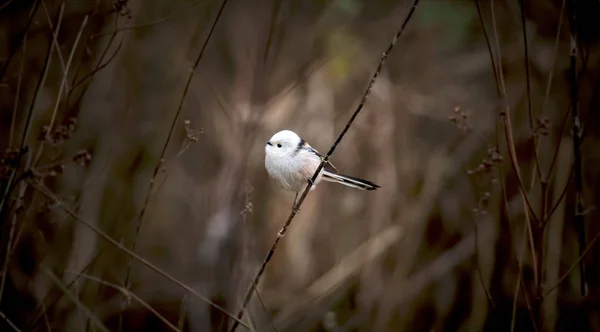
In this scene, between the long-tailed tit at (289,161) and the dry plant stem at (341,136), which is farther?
the long-tailed tit at (289,161)

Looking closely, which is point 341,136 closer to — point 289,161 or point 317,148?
point 289,161

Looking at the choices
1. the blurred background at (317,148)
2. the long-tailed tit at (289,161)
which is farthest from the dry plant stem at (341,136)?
the blurred background at (317,148)

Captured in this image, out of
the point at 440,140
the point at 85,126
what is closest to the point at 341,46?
the point at 440,140

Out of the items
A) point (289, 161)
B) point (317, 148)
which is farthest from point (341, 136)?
point (317, 148)

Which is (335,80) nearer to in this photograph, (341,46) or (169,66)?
(341,46)

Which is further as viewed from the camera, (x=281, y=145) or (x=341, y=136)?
(x=281, y=145)

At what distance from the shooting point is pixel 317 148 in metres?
1.14

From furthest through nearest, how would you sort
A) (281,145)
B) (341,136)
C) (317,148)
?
1. (317,148)
2. (281,145)
3. (341,136)

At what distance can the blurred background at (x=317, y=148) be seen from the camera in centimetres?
115

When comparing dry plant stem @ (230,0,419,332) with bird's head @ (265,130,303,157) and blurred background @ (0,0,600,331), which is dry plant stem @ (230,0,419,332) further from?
blurred background @ (0,0,600,331)

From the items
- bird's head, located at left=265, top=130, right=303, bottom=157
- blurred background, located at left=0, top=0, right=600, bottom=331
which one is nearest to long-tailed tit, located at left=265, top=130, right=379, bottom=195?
bird's head, located at left=265, top=130, right=303, bottom=157

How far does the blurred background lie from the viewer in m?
1.15

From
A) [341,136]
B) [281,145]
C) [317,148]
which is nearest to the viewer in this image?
[341,136]

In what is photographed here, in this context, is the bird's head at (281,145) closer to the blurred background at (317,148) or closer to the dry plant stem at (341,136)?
the dry plant stem at (341,136)
